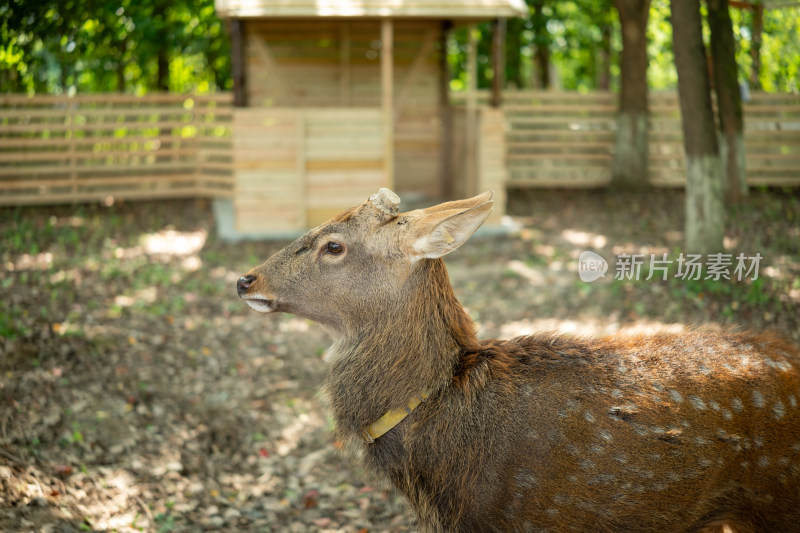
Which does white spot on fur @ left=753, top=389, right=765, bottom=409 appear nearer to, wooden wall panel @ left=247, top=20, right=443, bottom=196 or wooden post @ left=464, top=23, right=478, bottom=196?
wooden post @ left=464, top=23, right=478, bottom=196

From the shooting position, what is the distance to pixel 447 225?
296 cm

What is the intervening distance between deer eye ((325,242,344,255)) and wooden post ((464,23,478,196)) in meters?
8.93

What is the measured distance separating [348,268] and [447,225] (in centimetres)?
59

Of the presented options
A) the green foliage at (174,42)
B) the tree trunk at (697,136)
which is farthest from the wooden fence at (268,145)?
the tree trunk at (697,136)

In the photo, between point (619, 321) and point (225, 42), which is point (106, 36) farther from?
point (619, 321)

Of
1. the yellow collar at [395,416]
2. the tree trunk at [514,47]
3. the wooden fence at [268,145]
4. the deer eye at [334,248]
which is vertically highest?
the tree trunk at [514,47]

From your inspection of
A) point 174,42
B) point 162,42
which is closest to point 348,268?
point 162,42

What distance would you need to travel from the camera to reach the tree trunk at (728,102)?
10.2m

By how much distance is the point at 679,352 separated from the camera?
10.3ft

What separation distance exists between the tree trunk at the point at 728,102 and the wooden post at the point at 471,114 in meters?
3.66

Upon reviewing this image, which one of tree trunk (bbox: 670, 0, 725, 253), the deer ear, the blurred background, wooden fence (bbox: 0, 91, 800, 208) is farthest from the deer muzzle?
wooden fence (bbox: 0, 91, 800, 208)

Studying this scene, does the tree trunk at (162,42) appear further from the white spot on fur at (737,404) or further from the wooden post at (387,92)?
the white spot on fur at (737,404)

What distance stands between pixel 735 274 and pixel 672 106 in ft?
26.1

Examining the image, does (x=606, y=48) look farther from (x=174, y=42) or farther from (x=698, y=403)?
(x=698, y=403)
